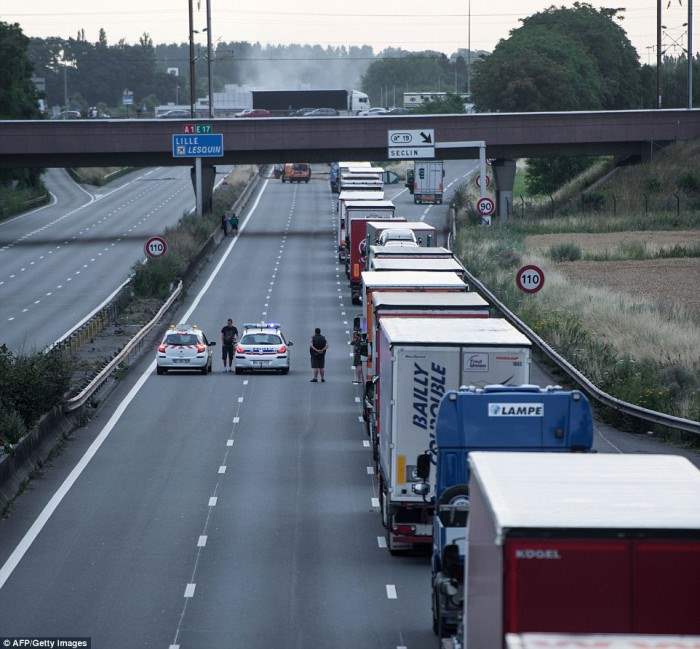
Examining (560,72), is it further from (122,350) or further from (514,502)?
(514,502)

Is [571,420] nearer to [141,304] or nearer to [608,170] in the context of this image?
[141,304]

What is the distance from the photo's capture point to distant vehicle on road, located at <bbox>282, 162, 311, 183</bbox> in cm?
12950

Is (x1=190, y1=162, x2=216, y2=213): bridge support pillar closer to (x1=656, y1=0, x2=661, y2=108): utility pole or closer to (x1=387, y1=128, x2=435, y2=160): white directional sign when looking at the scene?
(x1=387, y1=128, x2=435, y2=160): white directional sign

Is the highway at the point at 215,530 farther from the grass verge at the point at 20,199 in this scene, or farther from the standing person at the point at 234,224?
the grass verge at the point at 20,199

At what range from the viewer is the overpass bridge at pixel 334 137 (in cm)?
8550

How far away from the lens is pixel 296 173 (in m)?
130

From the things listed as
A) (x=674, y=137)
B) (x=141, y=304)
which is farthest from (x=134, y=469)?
(x=674, y=137)

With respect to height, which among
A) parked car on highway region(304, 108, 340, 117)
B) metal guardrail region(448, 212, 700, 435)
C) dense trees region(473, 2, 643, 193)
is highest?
dense trees region(473, 2, 643, 193)

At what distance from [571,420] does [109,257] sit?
202 feet

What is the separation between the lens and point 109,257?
250 feet

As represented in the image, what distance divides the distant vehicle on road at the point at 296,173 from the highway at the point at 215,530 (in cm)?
8955

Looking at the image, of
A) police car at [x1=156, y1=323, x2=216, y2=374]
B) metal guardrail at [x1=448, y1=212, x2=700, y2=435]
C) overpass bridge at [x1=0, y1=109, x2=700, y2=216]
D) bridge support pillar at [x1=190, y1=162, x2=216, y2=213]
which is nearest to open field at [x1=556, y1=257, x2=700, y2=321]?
metal guardrail at [x1=448, y1=212, x2=700, y2=435]

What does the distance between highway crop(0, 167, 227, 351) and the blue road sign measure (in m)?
6.06

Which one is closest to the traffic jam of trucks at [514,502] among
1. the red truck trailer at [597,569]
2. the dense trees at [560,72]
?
the red truck trailer at [597,569]
